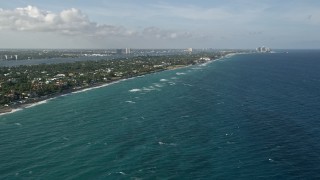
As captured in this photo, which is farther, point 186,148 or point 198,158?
point 186,148

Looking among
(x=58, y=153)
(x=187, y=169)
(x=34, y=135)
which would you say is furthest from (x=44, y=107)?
(x=187, y=169)

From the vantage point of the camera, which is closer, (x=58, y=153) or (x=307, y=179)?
(x=307, y=179)

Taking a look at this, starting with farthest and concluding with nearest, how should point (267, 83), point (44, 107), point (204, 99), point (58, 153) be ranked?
point (267, 83)
point (204, 99)
point (44, 107)
point (58, 153)

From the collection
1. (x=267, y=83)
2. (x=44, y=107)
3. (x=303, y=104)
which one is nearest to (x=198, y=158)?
(x=303, y=104)

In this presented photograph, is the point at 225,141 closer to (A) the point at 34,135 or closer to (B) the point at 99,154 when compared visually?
(B) the point at 99,154

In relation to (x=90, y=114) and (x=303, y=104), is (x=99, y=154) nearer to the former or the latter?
(x=90, y=114)

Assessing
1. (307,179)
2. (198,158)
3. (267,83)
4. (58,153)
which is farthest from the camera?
(267,83)
